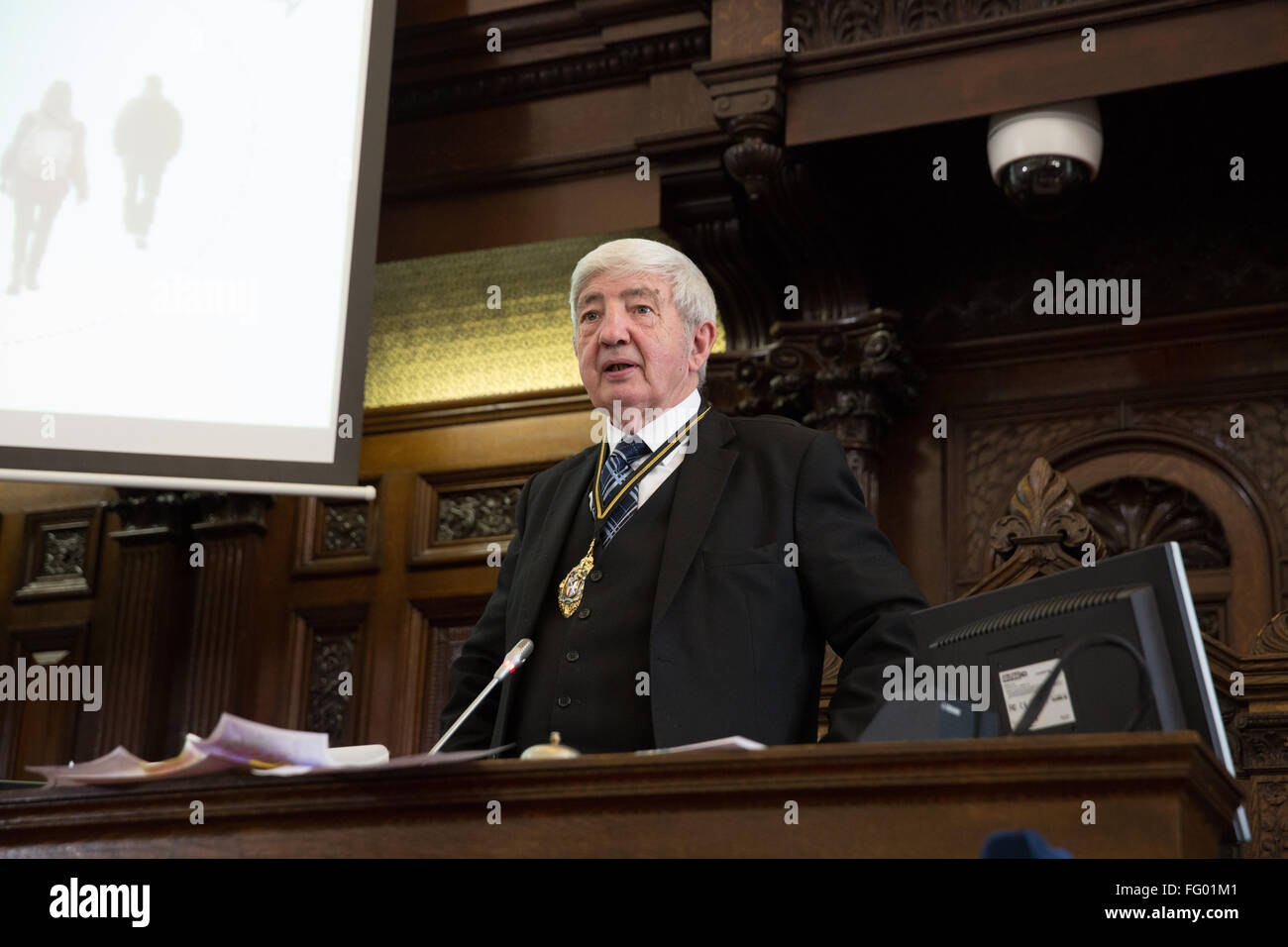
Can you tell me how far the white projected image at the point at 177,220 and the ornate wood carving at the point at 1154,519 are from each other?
193 centimetres

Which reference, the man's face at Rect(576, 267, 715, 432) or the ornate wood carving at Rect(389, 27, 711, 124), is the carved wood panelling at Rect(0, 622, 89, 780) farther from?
the man's face at Rect(576, 267, 715, 432)

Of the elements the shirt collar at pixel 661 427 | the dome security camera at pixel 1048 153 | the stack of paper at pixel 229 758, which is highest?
the dome security camera at pixel 1048 153

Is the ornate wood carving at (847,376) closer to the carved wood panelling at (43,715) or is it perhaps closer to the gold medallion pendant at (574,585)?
the gold medallion pendant at (574,585)

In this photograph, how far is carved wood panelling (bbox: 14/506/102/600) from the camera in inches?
191

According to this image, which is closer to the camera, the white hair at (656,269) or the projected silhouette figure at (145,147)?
the white hair at (656,269)

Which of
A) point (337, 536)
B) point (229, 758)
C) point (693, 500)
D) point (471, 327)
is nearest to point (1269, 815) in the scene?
point (693, 500)

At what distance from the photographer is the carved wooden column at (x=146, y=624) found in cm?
451

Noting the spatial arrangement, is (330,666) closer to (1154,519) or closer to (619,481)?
(1154,519)

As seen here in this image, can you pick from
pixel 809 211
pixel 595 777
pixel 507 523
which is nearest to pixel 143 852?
pixel 595 777

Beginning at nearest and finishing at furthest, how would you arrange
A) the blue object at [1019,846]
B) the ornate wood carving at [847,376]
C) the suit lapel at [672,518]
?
the blue object at [1019,846] → the suit lapel at [672,518] → the ornate wood carving at [847,376]

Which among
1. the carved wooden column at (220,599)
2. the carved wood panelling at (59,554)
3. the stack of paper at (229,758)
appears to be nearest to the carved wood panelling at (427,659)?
the carved wooden column at (220,599)

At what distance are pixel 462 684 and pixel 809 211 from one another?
188 cm

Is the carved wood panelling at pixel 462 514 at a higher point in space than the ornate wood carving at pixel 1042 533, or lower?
higher

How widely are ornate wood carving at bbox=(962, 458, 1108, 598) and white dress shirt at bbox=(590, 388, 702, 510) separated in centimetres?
101
